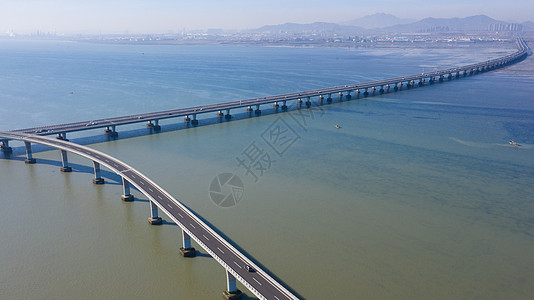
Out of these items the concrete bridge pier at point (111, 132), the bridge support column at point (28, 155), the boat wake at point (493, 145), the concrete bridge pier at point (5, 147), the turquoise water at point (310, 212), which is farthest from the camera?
the concrete bridge pier at point (111, 132)

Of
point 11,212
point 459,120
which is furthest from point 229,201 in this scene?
point 459,120

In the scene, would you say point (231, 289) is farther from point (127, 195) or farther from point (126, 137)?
point (126, 137)

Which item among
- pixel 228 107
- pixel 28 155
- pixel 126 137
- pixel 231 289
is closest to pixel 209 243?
pixel 231 289

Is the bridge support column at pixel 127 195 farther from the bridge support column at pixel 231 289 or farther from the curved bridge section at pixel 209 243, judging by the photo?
the bridge support column at pixel 231 289

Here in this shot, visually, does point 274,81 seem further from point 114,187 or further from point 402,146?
point 114,187

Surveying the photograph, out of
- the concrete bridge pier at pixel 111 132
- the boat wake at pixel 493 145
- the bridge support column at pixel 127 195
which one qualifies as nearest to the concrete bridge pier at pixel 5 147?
the concrete bridge pier at pixel 111 132
